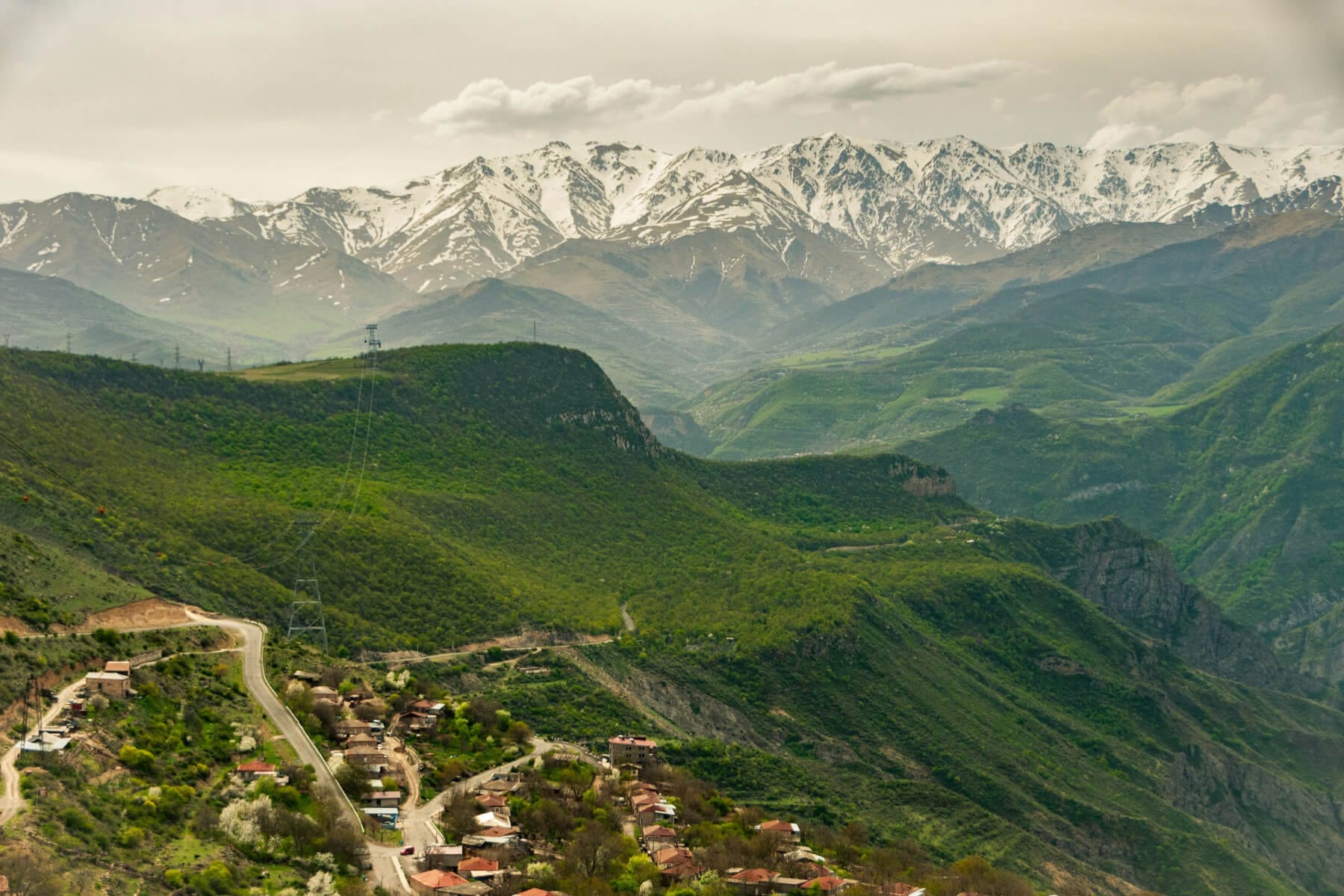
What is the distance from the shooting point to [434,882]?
56.9 meters

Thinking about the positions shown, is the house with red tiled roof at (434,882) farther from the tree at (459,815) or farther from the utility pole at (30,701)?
the utility pole at (30,701)

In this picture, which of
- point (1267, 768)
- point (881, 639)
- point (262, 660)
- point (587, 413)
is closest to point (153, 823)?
point (262, 660)

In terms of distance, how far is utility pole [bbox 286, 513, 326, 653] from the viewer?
9656 cm

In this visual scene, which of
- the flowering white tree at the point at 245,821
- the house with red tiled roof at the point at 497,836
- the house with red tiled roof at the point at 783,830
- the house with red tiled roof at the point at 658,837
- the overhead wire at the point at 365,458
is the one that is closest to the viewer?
the flowering white tree at the point at 245,821

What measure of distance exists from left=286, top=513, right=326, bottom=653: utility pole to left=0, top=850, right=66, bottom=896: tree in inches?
1700

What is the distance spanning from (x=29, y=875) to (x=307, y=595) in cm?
5855

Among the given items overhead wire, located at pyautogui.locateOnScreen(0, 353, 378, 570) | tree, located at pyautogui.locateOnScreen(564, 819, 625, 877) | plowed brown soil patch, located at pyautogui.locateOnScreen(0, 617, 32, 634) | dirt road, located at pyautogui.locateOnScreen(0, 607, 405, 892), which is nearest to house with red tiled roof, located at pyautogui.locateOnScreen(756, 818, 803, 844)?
tree, located at pyautogui.locateOnScreen(564, 819, 625, 877)

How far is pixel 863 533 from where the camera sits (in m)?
185

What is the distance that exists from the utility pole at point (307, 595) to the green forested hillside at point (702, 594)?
1166 mm

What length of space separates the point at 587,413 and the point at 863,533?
131 feet

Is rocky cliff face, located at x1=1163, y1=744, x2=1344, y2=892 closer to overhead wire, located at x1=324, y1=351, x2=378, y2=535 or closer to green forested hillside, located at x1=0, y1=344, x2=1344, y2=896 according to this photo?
green forested hillside, located at x1=0, y1=344, x2=1344, y2=896

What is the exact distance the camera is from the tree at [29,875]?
4488 cm

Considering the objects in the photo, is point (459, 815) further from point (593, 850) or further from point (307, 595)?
point (307, 595)

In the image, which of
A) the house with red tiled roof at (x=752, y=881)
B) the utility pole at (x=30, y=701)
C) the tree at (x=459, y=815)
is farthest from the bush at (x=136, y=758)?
the house with red tiled roof at (x=752, y=881)
